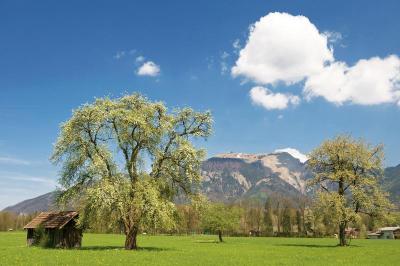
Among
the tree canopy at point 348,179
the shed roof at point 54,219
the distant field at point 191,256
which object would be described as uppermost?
the tree canopy at point 348,179

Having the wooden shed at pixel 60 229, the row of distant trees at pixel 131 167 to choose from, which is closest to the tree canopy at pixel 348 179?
the row of distant trees at pixel 131 167

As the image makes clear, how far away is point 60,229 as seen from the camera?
2470 inches

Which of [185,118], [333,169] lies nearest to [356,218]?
[333,169]

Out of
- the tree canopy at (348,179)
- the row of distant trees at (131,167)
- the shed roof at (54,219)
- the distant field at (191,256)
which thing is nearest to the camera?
the distant field at (191,256)

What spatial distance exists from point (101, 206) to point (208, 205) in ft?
43.3

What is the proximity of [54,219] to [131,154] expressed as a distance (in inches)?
655

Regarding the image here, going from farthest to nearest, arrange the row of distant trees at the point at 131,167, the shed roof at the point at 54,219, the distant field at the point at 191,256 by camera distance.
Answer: the shed roof at the point at 54,219 < the row of distant trees at the point at 131,167 < the distant field at the point at 191,256

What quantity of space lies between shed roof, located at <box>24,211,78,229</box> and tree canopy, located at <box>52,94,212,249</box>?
326 inches

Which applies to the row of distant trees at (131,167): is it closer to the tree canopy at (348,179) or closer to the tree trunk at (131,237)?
the tree trunk at (131,237)

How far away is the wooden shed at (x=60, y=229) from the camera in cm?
6259

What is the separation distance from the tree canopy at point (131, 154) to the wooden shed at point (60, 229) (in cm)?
877

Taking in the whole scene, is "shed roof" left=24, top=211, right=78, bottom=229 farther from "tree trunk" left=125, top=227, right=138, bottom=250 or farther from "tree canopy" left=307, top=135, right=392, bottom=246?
"tree canopy" left=307, top=135, right=392, bottom=246

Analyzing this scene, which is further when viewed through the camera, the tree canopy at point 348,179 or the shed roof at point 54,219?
the tree canopy at point 348,179

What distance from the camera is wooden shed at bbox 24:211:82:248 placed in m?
62.6
